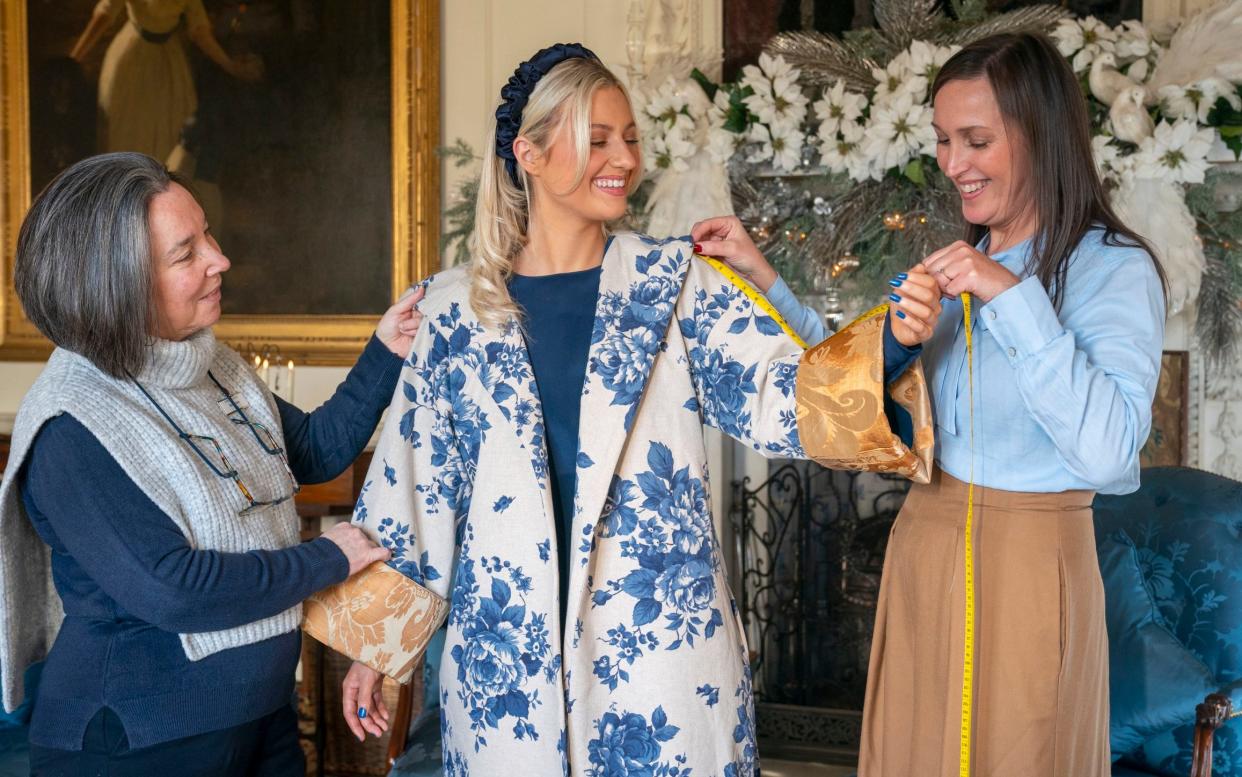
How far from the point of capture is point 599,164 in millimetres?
1946

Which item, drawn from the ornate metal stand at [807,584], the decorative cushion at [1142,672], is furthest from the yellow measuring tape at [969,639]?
the ornate metal stand at [807,584]

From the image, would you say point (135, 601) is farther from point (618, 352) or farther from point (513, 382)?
point (618, 352)

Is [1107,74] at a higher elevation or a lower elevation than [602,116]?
higher

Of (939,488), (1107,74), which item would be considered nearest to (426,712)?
(939,488)

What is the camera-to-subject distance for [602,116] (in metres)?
1.95

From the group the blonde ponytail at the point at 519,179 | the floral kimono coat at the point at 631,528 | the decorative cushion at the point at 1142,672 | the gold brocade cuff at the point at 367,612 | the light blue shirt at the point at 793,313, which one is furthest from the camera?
the decorative cushion at the point at 1142,672

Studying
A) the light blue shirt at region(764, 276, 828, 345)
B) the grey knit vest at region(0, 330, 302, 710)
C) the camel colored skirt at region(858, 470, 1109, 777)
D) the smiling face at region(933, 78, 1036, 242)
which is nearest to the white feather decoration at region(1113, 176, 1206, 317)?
the light blue shirt at region(764, 276, 828, 345)

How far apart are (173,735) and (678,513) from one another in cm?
86

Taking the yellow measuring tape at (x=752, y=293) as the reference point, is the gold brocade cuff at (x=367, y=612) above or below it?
below

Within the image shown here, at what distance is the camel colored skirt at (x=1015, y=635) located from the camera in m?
1.75

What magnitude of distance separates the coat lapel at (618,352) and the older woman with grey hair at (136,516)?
471 mm

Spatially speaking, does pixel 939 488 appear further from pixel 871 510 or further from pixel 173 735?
pixel 871 510

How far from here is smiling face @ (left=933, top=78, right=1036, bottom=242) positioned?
1.82 m

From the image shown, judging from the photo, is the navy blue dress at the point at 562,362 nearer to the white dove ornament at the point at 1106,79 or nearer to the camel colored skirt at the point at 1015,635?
the camel colored skirt at the point at 1015,635
